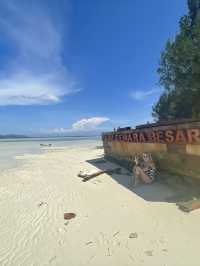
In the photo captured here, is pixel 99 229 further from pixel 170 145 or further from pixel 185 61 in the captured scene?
pixel 185 61

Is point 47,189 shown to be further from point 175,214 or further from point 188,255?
point 188,255

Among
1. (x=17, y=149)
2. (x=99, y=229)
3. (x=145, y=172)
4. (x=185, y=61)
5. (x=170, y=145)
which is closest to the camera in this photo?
(x=99, y=229)

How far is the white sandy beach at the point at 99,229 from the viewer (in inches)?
154

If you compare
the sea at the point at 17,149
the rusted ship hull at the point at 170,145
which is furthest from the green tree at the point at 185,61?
the sea at the point at 17,149

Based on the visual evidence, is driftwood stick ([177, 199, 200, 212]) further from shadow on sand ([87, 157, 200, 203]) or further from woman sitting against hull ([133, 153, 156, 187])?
woman sitting against hull ([133, 153, 156, 187])

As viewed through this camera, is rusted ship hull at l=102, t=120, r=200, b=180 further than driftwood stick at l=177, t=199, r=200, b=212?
Yes

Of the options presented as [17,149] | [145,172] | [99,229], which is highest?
[145,172]

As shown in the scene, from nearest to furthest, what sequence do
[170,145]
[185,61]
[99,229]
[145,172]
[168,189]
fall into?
1. [99,229]
2. [168,189]
3. [170,145]
4. [145,172]
5. [185,61]

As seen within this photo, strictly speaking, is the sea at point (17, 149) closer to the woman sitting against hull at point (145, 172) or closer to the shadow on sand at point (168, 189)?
the woman sitting against hull at point (145, 172)

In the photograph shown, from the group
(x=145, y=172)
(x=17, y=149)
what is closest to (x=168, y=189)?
(x=145, y=172)

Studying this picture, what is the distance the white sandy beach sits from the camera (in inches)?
154

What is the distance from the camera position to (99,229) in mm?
4984

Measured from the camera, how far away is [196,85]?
1341cm

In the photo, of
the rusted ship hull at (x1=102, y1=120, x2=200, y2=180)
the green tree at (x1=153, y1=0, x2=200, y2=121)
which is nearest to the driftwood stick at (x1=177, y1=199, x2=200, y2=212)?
the rusted ship hull at (x1=102, y1=120, x2=200, y2=180)
